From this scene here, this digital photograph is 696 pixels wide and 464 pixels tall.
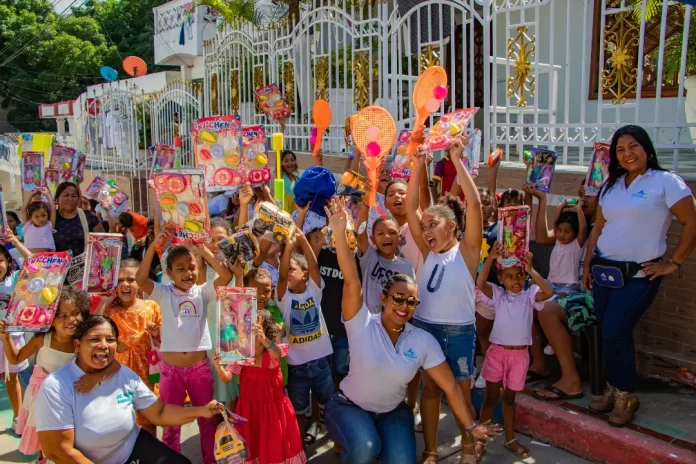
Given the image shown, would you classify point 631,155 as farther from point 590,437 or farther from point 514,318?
point 590,437

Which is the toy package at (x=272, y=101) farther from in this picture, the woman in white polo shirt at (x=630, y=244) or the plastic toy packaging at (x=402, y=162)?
the woman in white polo shirt at (x=630, y=244)

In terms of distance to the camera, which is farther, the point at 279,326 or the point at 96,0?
the point at 96,0

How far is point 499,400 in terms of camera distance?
3.92 meters

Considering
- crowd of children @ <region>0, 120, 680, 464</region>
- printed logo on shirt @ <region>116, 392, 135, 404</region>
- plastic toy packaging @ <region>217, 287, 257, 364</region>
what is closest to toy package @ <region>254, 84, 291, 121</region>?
crowd of children @ <region>0, 120, 680, 464</region>

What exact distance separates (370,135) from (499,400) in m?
1.83

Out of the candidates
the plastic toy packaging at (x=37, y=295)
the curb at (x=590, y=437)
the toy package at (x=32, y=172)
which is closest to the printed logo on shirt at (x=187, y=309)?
the plastic toy packaging at (x=37, y=295)

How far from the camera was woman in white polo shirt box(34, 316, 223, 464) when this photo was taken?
9.47 ft

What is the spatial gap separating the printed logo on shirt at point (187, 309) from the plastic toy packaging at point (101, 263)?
401 mm

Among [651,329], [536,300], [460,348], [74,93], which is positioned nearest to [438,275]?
[460,348]

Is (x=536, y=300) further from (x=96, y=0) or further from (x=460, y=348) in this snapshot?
(x=96, y=0)

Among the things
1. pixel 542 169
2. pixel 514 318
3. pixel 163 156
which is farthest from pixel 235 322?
pixel 163 156

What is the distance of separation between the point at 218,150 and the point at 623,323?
2625 millimetres

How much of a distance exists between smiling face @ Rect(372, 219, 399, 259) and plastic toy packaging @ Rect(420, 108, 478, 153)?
1.62 feet

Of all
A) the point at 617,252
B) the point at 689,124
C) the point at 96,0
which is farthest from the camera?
the point at 96,0
